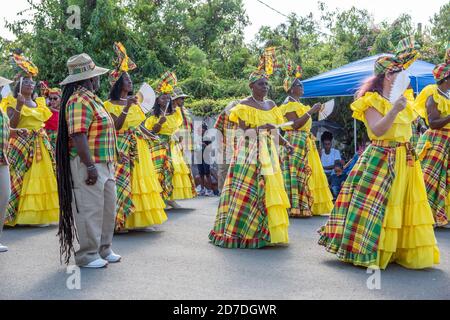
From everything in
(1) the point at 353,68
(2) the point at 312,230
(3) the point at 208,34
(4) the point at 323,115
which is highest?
(3) the point at 208,34

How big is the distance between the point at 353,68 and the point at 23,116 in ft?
20.8

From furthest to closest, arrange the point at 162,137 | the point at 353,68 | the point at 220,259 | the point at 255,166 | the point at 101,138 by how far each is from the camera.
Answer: the point at 353,68, the point at 162,137, the point at 255,166, the point at 220,259, the point at 101,138

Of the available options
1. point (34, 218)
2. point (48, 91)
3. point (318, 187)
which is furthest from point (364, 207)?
point (48, 91)

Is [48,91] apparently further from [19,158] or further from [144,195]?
[144,195]

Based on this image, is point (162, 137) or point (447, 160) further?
point (162, 137)

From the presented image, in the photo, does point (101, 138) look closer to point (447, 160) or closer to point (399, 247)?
point (399, 247)

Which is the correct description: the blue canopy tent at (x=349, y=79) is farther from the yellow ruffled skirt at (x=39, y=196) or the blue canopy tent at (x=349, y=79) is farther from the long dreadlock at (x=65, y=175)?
the long dreadlock at (x=65, y=175)

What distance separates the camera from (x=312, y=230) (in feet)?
25.4

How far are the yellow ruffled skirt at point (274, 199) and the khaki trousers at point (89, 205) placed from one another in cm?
172

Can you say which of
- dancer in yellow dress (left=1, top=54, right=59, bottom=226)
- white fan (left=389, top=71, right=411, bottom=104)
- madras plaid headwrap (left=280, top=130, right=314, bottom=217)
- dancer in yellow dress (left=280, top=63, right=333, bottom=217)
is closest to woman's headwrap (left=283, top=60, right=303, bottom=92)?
dancer in yellow dress (left=280, top=63, right=333, bottom=217)

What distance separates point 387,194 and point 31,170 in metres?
5.08

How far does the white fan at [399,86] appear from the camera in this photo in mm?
5336

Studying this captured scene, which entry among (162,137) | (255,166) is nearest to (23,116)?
(162,137)

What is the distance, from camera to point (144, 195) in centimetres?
747
